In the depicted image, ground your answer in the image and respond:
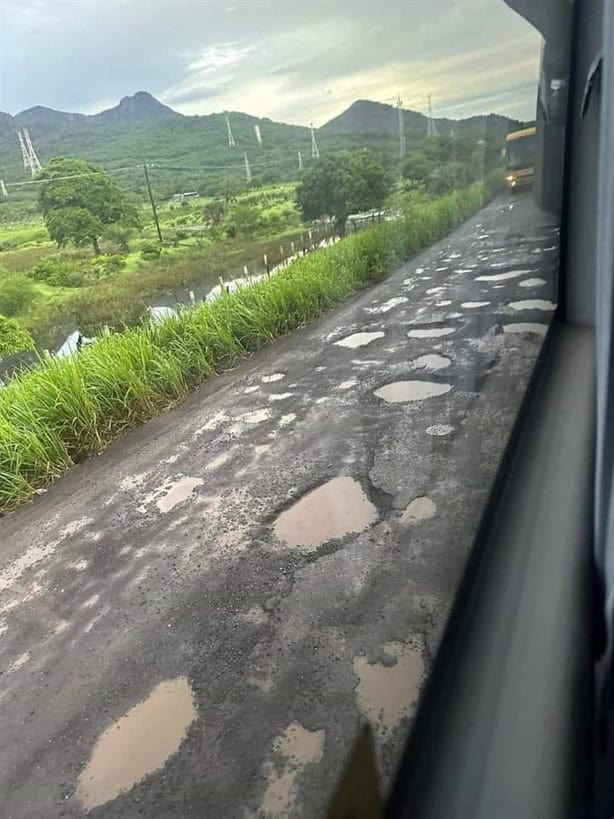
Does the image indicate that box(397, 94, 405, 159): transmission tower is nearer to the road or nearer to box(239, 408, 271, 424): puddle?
the road

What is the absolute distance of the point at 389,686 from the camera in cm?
79

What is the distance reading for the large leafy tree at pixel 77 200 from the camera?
55 cm

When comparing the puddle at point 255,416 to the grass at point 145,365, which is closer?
the grass at point 145,365

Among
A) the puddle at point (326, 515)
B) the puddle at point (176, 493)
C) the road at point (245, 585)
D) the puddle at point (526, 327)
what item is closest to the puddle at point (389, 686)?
the road at point (245, 585)

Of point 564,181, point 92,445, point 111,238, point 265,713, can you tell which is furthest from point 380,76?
point 564,181

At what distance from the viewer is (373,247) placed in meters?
1.03

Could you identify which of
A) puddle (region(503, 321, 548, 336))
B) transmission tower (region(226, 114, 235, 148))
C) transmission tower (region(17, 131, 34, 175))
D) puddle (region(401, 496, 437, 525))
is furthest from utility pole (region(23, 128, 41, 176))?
puddle (region(503, 321, 548, 336))

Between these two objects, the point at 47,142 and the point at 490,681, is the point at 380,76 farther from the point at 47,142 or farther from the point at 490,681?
the point at 490,681

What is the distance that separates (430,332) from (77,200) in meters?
0.85

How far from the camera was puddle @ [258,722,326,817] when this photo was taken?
615 mm

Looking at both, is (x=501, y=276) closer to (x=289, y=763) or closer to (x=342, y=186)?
(x=342, y=186)

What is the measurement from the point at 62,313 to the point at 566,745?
36.0 inches

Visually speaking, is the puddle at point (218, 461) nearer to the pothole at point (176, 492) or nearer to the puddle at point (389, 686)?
the pothole at point (176, 492)

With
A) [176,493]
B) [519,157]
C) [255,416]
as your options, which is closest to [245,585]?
[176,493]
